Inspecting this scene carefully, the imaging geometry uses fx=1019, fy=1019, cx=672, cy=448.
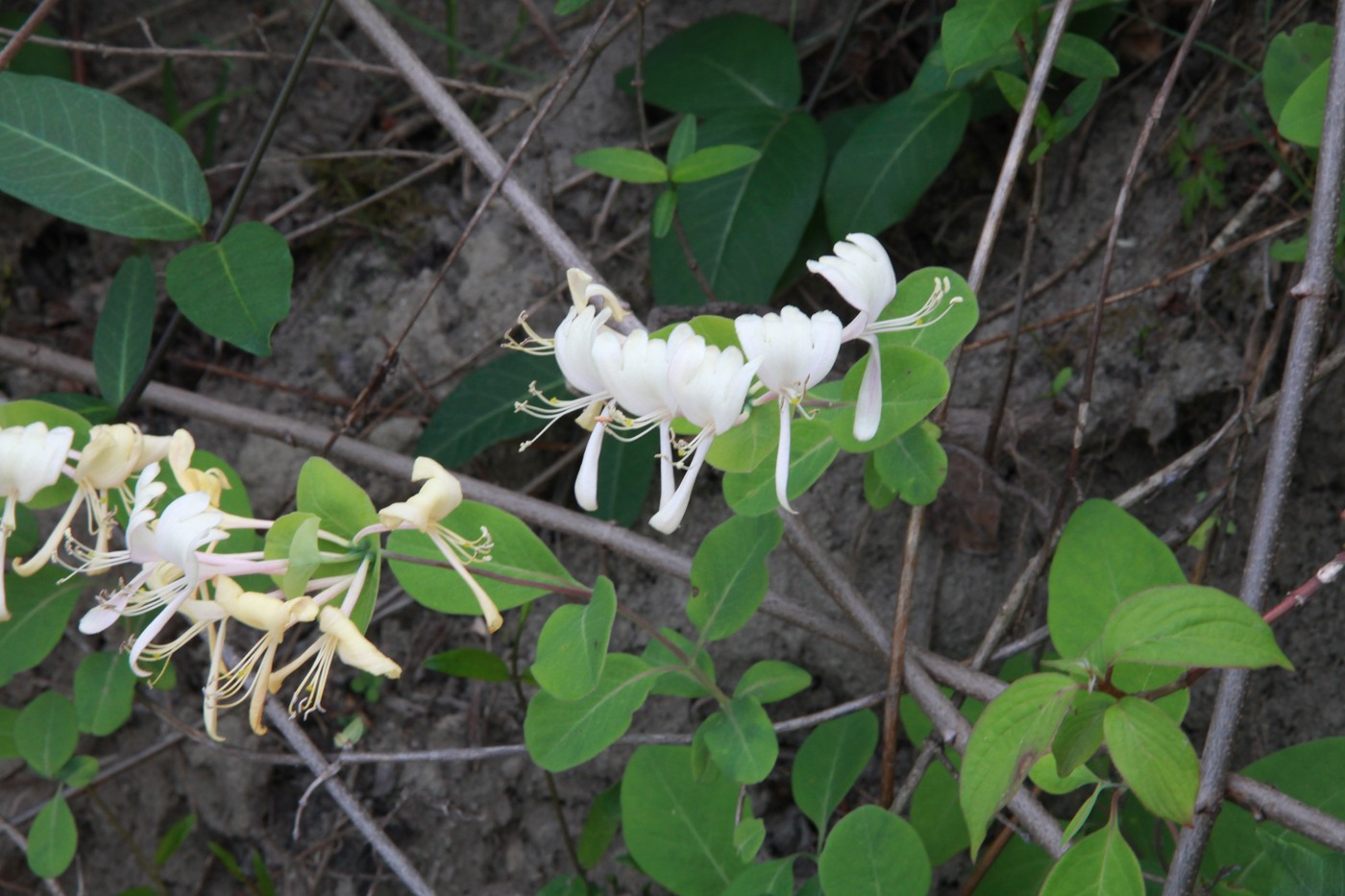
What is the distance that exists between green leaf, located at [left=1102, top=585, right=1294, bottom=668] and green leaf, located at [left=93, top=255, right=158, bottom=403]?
3.58 ft

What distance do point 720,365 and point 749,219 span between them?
75 cm

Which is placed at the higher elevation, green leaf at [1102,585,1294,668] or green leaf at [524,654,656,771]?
green leaf at [1102,585,1294,668]

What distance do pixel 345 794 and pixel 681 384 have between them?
0.64 m

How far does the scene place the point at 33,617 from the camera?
107 centimetres

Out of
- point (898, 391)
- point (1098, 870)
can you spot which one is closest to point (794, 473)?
point (898, 391)

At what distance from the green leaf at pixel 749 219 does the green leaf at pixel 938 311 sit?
54cm

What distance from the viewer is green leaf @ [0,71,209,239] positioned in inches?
40.8

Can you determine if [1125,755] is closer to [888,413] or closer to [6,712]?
[888,413]

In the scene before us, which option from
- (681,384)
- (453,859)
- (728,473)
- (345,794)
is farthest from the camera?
(453,859)

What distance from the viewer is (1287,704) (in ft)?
3.73

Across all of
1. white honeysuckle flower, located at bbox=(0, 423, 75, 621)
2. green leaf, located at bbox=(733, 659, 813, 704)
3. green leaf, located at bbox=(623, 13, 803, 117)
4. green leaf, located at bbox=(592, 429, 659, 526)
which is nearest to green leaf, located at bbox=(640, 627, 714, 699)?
green leaf, located at bbox=(733, 659, 813, 704)

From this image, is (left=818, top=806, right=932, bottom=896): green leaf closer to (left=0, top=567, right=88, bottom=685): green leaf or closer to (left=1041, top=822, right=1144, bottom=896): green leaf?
(left=1041, top=822, right=1144, bottom=896): green leaf

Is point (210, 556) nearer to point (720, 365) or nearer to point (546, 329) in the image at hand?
point (720, 365)

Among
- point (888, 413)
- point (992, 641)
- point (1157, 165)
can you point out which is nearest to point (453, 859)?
point (992, 641)
